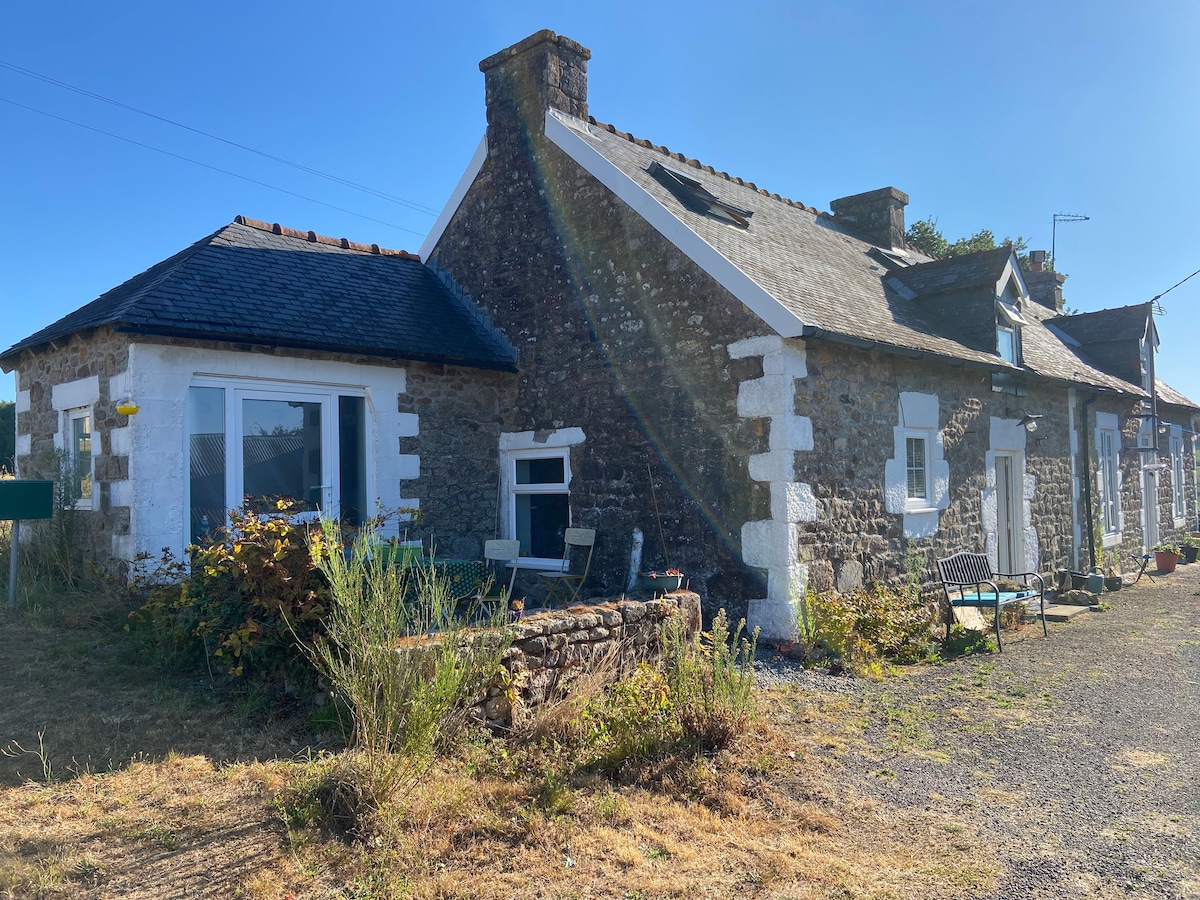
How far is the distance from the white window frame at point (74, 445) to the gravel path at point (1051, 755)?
6.43 m

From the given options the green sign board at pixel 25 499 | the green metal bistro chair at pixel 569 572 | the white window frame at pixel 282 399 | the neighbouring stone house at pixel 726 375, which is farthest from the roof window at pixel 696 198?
the green sign board at pixel 25 499

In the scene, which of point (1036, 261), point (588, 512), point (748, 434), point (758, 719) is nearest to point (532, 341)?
point (588, 512)

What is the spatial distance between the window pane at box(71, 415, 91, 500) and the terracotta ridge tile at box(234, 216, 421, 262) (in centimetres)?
305

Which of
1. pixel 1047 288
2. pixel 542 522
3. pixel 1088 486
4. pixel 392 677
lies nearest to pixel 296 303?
pixel 542 522

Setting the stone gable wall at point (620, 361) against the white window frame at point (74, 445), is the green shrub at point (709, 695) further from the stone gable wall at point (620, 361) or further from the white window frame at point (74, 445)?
the white window frame at point (74, 445)

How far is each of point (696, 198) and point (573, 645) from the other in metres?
6.23

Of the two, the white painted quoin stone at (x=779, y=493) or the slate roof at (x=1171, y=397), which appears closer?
the white painted quoin stone at (x=779, y=493)

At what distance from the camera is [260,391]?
8344 millimetres

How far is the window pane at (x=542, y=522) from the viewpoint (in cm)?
998

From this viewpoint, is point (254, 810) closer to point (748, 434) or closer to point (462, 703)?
point (462, 703)

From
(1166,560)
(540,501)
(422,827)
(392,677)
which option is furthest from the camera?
(1166,560)

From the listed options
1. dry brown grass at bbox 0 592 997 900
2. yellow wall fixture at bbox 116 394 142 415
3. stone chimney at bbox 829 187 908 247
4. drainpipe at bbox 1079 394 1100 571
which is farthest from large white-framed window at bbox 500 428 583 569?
drainpipe at bbox 1079 394 1100 571

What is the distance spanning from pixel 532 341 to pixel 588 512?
2.19m

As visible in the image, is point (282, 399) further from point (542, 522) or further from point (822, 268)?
point (822, 268)
